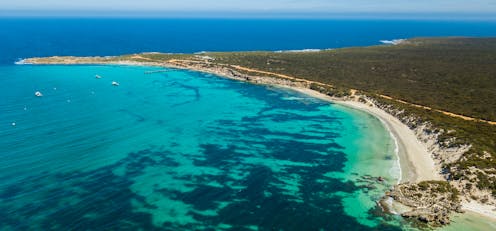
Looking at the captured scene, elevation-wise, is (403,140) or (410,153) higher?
(403,140)

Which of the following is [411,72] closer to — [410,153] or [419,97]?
[419,97]

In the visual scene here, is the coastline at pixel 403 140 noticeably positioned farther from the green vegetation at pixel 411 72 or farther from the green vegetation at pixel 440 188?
the green vegetation at pixel 411 72

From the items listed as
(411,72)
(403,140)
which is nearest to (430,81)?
(411,72)

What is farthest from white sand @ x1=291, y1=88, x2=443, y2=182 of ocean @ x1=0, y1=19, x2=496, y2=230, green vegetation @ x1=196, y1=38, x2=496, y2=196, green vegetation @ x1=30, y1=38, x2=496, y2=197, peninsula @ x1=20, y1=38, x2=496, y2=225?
green vegetation @ x1=196, y1=38, x2=496, y2=196

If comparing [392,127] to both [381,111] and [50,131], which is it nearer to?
[381,111]

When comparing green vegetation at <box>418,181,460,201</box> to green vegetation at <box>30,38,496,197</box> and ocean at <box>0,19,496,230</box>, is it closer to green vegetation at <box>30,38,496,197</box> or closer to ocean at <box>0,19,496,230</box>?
green vegetation at <box>30,38,496,197</box>

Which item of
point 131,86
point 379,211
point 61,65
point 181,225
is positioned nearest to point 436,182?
point 379,211

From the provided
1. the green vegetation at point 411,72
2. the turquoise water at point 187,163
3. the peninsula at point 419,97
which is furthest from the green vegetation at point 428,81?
the turquoise water at point 187,163

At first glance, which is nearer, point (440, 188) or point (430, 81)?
point (440, 188)
